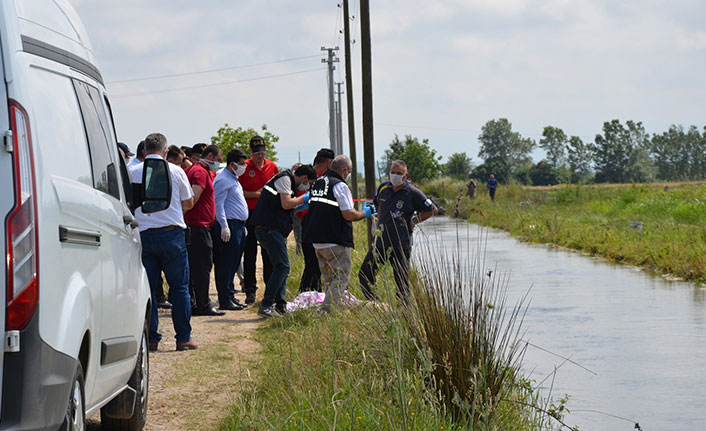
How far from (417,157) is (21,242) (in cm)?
11053

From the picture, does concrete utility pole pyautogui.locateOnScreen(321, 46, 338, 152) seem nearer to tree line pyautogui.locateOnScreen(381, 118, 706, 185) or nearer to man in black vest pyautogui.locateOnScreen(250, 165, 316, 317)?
man in black vest pyautogui.locateOnScreen(250, 165, 316, 317)

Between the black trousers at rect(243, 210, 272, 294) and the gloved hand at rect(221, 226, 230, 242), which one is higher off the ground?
the gloved hand at rect(221, 226, 230, 242)

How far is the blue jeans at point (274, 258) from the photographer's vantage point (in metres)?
11.6

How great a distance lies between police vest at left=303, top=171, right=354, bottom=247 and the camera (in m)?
10.9

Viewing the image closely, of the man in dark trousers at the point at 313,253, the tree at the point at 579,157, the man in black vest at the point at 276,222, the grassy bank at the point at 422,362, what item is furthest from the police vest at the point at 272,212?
the tree at the point at 579,157

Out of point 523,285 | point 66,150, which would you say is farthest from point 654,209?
point 66,150

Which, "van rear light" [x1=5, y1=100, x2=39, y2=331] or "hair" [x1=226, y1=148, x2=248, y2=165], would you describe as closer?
"van rear light" [x1=5, y1=100, x2=39, y2=331]

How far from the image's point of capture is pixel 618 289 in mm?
16734

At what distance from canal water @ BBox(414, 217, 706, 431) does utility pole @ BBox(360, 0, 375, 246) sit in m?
3.36

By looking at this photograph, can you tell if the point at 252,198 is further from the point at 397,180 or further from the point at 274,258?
the point at 397,180

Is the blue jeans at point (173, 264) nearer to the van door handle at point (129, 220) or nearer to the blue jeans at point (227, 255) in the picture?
the van door handle at point (129, 220)

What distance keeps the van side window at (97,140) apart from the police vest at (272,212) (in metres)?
5.95

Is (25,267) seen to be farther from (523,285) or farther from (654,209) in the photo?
(654,209)

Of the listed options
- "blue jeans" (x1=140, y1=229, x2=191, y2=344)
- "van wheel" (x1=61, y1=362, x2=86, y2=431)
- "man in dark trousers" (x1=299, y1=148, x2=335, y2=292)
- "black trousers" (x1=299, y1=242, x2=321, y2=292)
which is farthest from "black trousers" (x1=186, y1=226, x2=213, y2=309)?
"van wheel" (x1=61, y1=362, x2=86, y2=431)
